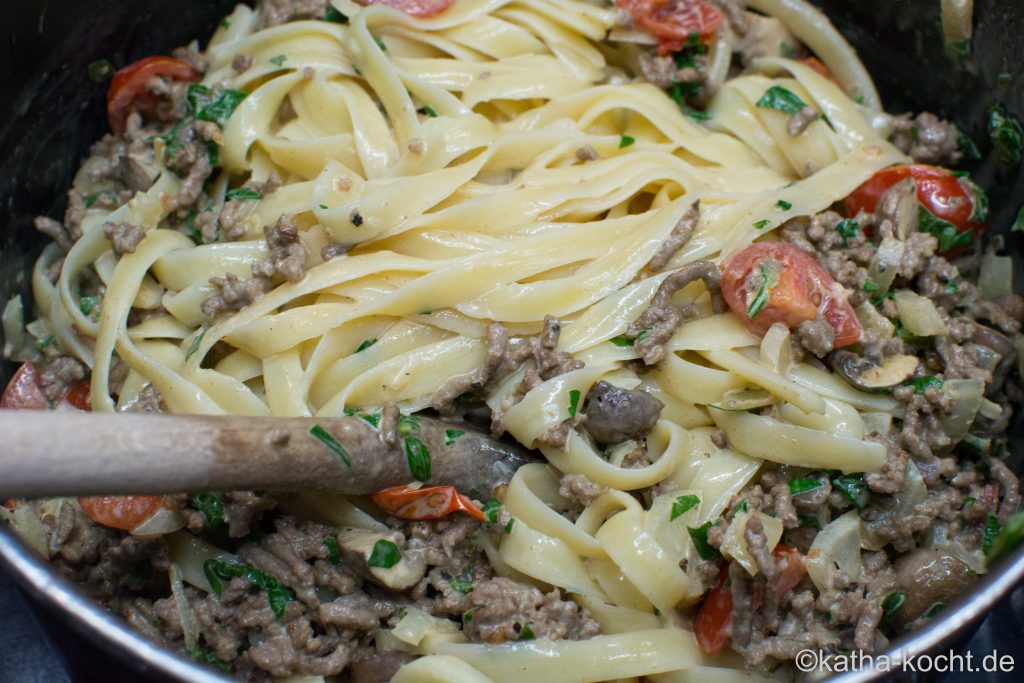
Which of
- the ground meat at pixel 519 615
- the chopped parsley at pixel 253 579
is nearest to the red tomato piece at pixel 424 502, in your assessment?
the ground meat at pixel 519 615

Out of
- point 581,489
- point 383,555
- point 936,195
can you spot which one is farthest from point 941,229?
point 383,555

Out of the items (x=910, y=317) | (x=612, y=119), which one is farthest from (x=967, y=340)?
(x=612, y=119)

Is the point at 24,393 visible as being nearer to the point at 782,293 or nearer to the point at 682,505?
the point at 682,505

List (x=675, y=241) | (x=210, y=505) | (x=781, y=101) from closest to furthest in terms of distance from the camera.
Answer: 1. (x=210, y=505)
2. (x=675, y=241)
3. (x=781, y=101)

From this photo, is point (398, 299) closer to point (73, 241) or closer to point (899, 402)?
point (73, 241)

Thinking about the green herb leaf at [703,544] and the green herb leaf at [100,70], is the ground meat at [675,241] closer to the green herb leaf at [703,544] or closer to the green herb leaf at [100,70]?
the green herb leaf at [703,544]

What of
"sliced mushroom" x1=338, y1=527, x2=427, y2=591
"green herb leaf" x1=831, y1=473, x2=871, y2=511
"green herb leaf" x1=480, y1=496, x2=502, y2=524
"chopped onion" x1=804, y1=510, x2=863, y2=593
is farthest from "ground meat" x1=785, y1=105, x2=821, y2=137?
"sliced mushroom" x1=338, y1=527, x2=427, y2=591
